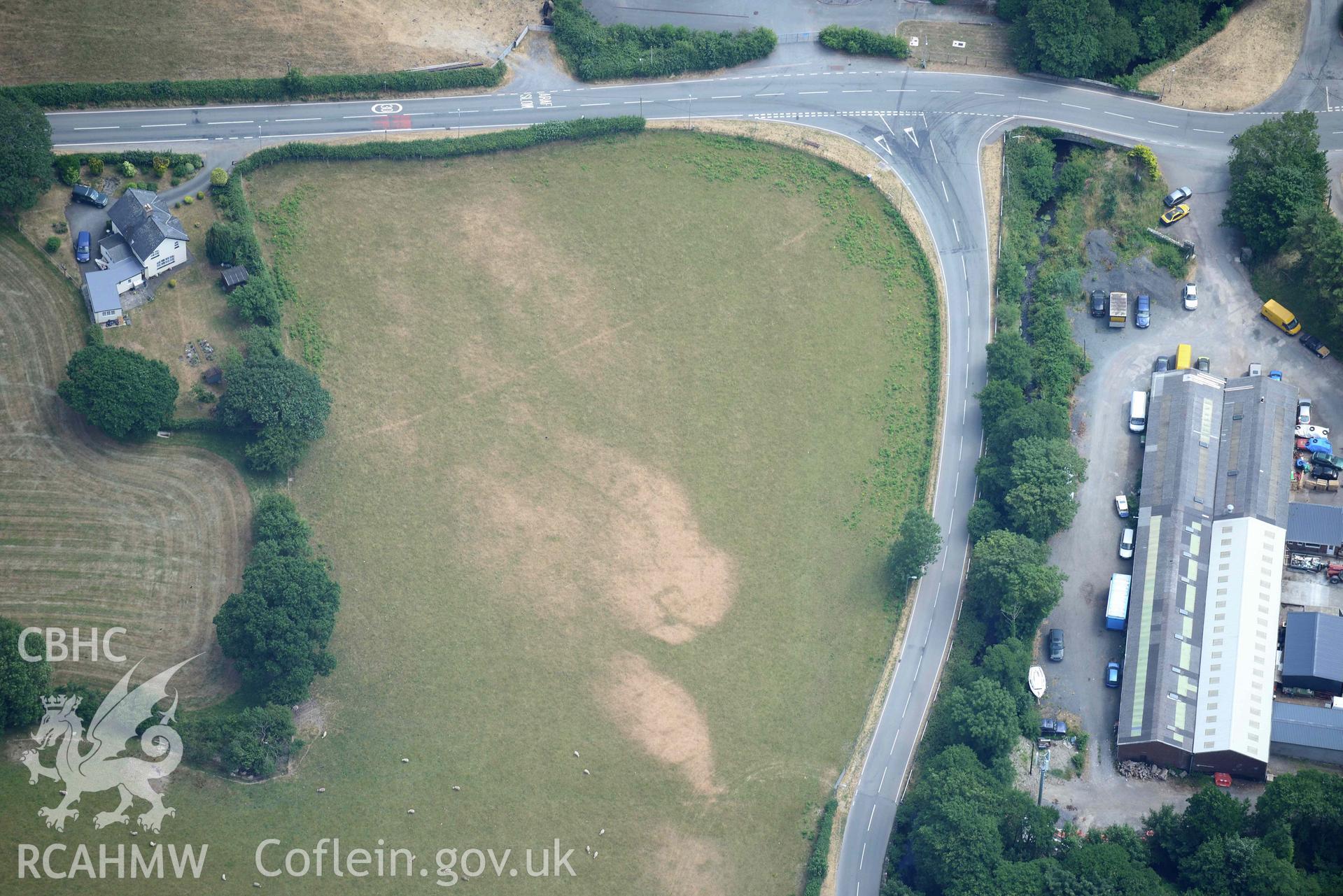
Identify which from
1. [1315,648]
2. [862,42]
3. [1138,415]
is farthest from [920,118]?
[1315,648]

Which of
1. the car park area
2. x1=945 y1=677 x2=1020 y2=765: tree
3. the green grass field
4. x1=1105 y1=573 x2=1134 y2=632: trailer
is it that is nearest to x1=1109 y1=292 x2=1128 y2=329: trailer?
the car park area

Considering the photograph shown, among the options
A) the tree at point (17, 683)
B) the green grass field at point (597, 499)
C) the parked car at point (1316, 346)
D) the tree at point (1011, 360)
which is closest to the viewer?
the tree at point (17, 683)

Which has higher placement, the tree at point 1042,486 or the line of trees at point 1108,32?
the line of trees at point 1108,32

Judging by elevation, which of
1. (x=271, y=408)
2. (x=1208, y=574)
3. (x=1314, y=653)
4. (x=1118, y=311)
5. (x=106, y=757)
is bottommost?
(x=106, y=757)

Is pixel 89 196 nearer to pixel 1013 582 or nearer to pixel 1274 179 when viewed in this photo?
pixel 1013 582

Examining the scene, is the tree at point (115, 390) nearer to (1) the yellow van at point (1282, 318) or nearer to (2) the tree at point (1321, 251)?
(1) the yellow van at point (1282, 318)

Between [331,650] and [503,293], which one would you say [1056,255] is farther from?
[331,650]

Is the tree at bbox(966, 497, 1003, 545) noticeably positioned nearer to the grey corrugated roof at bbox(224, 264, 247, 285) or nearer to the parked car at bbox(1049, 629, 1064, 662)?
the parked car at bbox(1049, 629, 1064, 662)

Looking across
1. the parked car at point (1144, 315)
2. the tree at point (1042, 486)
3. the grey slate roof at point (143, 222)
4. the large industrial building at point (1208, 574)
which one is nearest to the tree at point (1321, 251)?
the large industrial building at point (1208, 574)
